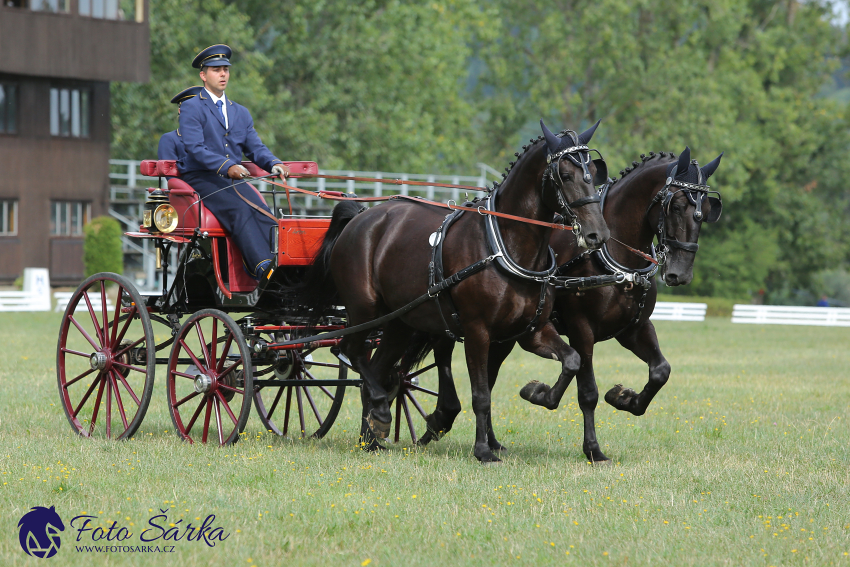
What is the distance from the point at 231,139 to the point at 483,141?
1587 inches

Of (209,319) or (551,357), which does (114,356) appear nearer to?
(209,319)

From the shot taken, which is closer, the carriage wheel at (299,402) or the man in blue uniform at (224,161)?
the man in blue uniform at (224,161)

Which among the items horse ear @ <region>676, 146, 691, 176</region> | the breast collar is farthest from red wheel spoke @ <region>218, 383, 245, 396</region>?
horse ear @ <region>676, 146, 691, 176</region>

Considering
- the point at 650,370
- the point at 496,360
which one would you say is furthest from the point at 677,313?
the point at 650,370

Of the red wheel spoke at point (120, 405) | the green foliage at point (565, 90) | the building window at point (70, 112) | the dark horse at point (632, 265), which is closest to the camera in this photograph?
the dark horse at point (632, 265)

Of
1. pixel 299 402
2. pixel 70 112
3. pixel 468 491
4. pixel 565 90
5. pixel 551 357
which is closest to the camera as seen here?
pixel 468 491

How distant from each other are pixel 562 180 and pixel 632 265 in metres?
1.10

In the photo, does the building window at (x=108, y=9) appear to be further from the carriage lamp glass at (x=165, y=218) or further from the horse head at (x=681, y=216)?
the horse head at (x=681, y=216)

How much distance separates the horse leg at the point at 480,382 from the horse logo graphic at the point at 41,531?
291 centimetres

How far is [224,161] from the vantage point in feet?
28.0

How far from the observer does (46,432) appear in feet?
29.7

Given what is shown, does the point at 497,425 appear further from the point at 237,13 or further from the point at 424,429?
the point at 237,13

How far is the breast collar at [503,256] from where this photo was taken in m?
7.26

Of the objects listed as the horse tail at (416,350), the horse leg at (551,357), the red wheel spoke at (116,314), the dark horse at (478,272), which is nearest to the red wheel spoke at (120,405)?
the red wheel spoke at (116,314)
